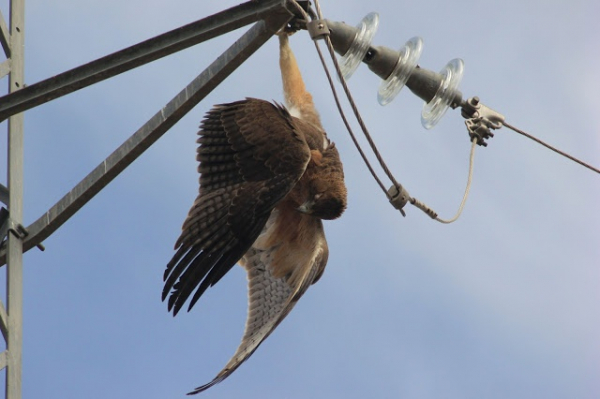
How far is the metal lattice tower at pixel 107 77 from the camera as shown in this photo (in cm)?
549

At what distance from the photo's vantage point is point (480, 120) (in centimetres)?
623

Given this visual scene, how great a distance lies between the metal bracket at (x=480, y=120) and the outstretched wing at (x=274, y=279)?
2.16 metres

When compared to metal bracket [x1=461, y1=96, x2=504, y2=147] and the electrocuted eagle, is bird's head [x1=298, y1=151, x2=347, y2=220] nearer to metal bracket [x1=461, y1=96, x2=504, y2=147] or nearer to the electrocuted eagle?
the electrocuted eagle

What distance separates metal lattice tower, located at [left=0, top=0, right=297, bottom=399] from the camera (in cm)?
549

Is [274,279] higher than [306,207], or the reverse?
[306,207]

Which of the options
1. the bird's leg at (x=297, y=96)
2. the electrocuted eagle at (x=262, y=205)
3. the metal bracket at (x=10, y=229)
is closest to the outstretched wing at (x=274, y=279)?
the electrocuted eagle at (x=262, y=205)

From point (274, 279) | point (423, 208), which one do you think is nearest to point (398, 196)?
Answer: point (423, 208)

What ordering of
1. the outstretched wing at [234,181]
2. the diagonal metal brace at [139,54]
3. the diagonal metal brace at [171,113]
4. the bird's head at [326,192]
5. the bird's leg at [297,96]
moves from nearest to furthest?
the diagonal metal brace at [139,54] → the diagonal metal brace at [171,113] → the outstretched wing at [234,181] → the bird's head at [326,192] → the bird's leg at [297,96]

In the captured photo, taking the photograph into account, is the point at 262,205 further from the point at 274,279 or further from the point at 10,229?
the point at 10,229

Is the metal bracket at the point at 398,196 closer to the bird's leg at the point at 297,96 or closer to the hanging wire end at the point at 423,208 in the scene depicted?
the hanging wire end at the point at 423,208

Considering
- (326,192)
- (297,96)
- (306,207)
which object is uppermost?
(297,96)

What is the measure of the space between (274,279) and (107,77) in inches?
123

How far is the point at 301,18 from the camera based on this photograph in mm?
5777

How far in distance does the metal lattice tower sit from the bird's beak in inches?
89.7
